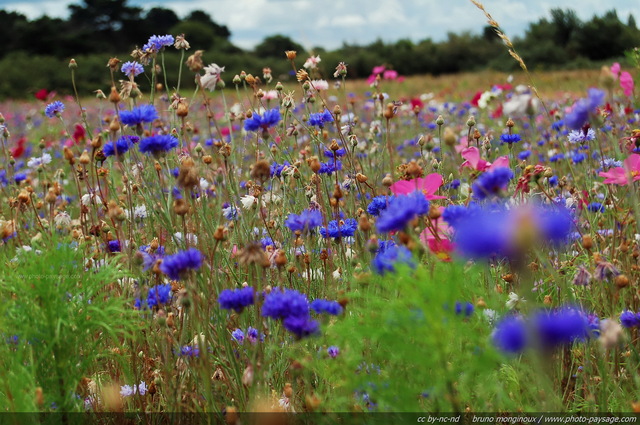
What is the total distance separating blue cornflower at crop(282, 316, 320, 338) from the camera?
1.08m

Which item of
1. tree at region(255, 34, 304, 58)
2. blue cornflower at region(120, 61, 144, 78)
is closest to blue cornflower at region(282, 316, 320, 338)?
blue cornflower at region(120, 61, 144, 78)

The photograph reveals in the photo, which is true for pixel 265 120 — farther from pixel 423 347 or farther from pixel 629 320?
pixel 629 320

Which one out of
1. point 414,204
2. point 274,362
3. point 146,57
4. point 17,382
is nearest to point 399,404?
point 414,204

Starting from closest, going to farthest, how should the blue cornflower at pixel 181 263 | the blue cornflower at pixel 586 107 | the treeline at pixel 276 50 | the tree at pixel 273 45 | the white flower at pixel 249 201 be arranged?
the blue cornflower at pixel 586 107 < the blue cornflower at pixel 181 263 < the white flower at pixel 249 201 < the treeline at pixel 276 50 < the tree at pixel 273 45

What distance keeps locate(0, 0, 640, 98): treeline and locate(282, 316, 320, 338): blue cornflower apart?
A: 43.6ft

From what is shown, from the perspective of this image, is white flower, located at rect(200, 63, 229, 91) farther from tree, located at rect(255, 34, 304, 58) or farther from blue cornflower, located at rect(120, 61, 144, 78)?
tree, located at rect(255, 34, 304, 58)

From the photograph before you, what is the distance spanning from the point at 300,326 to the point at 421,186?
0.59 m

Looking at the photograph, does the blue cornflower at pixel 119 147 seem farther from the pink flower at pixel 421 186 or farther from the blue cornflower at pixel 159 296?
the pink flower at pixel 421 186

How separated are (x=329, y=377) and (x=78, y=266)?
28.8 inches

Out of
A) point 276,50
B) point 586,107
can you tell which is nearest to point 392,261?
point 586,107

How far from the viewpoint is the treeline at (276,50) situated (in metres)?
19.2

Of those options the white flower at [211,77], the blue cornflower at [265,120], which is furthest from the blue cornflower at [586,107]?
the white flower at [211,77]

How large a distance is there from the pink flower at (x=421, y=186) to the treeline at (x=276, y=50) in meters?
12.8

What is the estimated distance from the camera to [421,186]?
1522 mm
